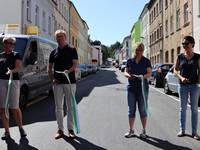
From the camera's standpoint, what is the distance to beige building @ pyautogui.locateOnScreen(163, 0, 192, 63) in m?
33.3

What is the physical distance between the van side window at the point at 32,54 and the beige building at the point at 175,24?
65.5 feet

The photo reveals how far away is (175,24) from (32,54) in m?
27.7

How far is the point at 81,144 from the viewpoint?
24.7ft

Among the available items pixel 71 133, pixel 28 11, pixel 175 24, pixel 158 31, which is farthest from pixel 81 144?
pixel 158 31

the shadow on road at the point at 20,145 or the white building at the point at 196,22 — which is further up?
the white building at the point at 196,22

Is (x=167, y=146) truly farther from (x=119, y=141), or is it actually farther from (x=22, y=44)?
(x=22, y=44)

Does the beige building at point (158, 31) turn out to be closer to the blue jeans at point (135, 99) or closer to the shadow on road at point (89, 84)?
the shadow on road at point (89, 84)

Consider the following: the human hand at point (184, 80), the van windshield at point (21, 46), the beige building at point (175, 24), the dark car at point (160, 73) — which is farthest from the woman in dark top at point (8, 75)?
the beige building at point (175, 24)

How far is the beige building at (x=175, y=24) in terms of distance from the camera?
3329 cm

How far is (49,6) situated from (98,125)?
3300 cm

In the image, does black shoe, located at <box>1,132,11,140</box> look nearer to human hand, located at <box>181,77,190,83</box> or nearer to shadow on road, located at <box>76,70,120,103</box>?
human hand, located at <box>181,77,190,83</box>

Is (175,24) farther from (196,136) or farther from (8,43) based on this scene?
(8,43)

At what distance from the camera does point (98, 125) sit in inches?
381

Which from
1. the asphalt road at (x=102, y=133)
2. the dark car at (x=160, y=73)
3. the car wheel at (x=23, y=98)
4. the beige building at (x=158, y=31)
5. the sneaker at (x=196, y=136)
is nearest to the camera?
the asphalt road at (x=102, y=133)
